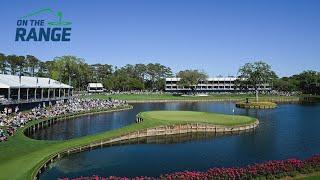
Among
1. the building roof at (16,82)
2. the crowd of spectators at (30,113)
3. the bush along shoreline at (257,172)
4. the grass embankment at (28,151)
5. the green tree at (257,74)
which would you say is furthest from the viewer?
the green tree at (257,74)

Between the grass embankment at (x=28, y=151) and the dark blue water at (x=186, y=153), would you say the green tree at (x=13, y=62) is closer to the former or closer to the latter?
the dark blue water at (x=186, y=153)

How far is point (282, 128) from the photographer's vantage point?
72.9 m

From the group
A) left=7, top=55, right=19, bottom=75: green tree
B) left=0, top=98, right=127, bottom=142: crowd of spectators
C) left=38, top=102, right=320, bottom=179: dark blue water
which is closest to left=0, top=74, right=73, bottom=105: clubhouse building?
left=0, top=98, right=127, bottom=142: crowd of spectators

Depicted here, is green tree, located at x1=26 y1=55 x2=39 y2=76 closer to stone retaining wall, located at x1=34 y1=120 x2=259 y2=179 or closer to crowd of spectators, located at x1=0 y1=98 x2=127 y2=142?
crowd of spectators, located at x1=0 y1=98 x2=127 y2=142

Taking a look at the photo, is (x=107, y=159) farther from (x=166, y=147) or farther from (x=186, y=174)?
(x=186, y=174)

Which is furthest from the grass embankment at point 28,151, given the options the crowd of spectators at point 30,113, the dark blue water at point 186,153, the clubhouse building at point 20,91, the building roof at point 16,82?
the building roof at point 16,82

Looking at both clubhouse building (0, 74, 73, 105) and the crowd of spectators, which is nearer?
the crowd of spectators

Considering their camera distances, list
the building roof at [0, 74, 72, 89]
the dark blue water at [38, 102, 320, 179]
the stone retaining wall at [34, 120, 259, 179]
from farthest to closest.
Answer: the building roof at [0, 74, 72, 89], the stone retaining wall at [34, 120, 259, 179], the dark blue water at [38, 102, 320, 179]

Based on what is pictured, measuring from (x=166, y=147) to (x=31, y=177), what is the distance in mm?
23207

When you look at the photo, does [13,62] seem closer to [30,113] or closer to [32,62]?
[32,62]

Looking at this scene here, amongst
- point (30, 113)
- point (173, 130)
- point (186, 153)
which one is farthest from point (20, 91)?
point (186, 153)

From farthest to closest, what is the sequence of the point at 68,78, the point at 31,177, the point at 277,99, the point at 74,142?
1. the point at 68,78
2. the point at 277,99
3. the point at 74,142
4. the point at 31,177

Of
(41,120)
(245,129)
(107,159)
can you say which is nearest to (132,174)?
(107,159)

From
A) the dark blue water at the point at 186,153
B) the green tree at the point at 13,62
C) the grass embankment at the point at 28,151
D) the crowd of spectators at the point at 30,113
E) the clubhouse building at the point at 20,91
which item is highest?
Answer: the green tree at the point at 13,62
